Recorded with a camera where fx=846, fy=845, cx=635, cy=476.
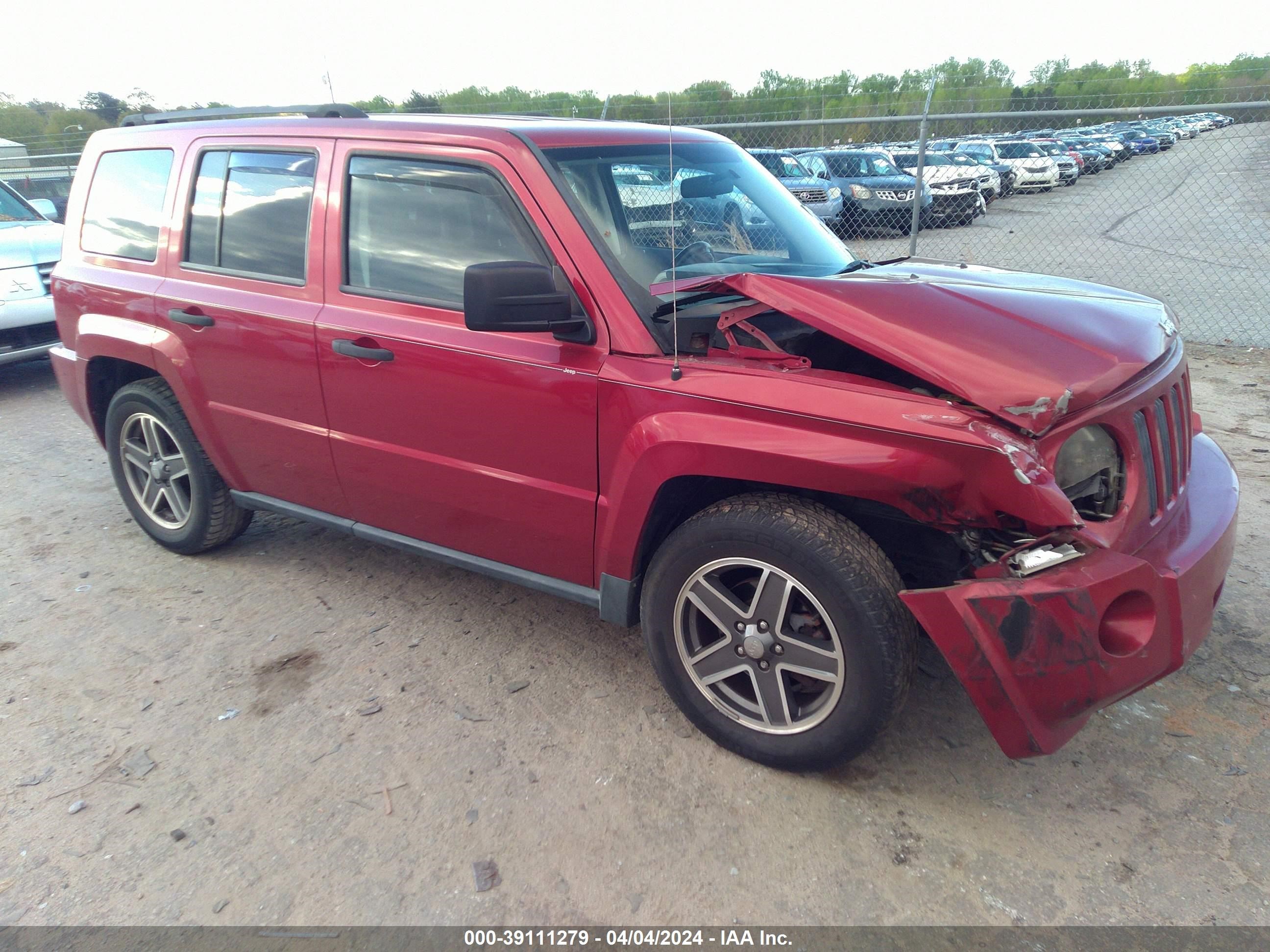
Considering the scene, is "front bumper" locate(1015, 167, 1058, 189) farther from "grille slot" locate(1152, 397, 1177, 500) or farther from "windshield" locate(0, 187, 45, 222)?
"grille slot" locate(1152, 397, 1177, 500)

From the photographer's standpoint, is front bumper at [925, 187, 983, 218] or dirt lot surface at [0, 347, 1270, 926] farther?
front bumper at [925, 187, 983, 218]

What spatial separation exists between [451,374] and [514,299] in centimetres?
58

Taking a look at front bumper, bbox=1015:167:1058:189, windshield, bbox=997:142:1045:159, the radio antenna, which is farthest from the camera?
windshield, bbox=997:142:1045:159

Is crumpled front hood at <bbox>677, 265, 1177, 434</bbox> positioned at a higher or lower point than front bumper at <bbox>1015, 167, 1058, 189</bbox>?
higher

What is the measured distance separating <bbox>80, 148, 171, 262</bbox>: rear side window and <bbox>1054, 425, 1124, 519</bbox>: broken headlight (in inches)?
148

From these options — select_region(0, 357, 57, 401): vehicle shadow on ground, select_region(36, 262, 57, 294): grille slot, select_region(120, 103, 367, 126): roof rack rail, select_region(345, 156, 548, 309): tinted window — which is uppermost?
select_region(120, 103, 367, 126): roof rack rail

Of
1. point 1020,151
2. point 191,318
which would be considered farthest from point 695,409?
point 1020,151

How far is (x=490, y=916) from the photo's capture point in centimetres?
223

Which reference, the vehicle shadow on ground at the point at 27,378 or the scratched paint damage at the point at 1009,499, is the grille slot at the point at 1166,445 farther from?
the vehicle shadow on ground at the point at 27,378

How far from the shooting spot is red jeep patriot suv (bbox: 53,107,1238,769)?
2.19 m

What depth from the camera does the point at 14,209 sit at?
317 inches

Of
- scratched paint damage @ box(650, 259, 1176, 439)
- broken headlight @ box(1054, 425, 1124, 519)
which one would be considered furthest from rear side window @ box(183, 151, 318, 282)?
broken headlight @ box(1054, 425, 1124, 519)

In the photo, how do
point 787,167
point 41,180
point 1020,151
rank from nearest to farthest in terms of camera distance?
point 787,167, point 41,180, point 1020,151

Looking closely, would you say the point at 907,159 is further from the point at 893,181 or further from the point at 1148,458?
the point at 1148,458
